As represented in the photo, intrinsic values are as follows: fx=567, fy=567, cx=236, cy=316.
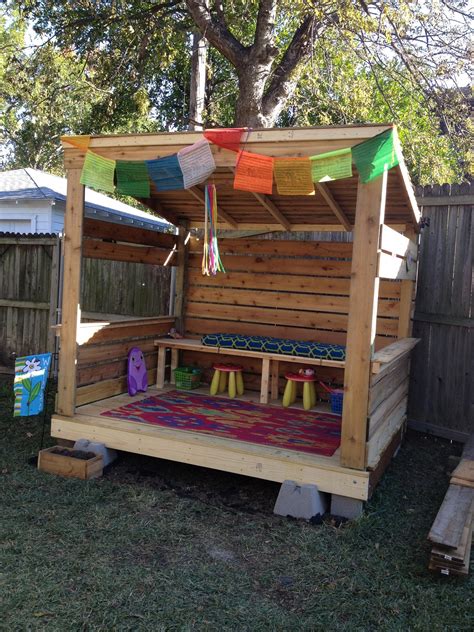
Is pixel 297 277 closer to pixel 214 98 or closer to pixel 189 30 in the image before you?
pixel 189 30

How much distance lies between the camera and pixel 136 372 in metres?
6.03

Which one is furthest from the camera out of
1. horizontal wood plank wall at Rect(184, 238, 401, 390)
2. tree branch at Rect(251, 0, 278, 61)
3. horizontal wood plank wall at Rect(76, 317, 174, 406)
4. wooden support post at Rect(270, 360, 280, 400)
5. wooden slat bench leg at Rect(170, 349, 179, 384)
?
tree branch at Rect(251, 0, 278, 61)

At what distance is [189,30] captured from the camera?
9.94 m

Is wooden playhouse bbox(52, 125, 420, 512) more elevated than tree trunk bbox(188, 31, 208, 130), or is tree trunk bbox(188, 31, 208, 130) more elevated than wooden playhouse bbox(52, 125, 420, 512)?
tree trunk bbox(188, 31, 208, 130)

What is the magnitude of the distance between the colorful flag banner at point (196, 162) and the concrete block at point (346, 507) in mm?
2535

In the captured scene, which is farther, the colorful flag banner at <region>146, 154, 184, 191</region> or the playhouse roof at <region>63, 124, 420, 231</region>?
the colorful flag banner at <region>146, 154, 184, 191</region>

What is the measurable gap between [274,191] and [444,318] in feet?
7.58

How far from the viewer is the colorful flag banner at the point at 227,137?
13.7 ft

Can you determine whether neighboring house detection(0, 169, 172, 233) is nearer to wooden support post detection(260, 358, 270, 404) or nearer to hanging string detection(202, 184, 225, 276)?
wooden support post detection(260, 358, 270, 404)

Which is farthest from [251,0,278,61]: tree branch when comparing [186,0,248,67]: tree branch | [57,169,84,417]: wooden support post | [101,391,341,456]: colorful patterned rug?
[101,391,341,456]: colorful patterned rug

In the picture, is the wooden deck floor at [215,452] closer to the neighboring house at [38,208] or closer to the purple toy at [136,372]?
the purple toy at [136,372]

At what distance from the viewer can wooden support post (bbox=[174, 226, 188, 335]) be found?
6938mm

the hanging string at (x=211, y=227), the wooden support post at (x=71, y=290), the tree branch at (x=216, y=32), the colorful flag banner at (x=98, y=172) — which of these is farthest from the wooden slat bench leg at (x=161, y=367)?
the tree branch at (x=216, y=32)

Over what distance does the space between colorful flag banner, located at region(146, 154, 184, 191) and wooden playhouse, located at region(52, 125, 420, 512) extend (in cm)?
9
